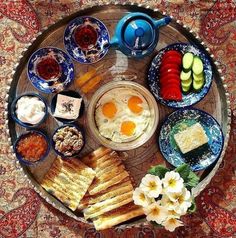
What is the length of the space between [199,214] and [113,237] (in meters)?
0.48

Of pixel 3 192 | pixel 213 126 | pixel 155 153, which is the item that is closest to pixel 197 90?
pixel 213 126

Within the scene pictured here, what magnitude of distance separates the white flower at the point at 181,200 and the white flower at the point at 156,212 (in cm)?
6

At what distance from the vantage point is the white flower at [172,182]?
98.6 inches

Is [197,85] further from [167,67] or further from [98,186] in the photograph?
[98,186]

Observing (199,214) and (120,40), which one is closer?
(120,40)

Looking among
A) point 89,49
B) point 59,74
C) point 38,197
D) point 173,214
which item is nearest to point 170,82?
point 89,49

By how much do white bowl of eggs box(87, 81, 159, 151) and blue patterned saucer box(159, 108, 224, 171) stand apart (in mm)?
83

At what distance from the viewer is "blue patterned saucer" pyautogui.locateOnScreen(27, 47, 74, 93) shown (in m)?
2.76

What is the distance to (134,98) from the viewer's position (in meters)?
2.80

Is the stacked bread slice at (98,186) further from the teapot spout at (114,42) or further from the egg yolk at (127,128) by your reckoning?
the teapot spout at (114,42)

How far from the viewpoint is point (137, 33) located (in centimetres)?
258

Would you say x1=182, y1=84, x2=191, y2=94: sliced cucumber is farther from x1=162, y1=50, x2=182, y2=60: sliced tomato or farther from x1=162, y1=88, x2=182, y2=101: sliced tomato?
x1=162, y1=50, x2=182, y2=60: sliced tomato

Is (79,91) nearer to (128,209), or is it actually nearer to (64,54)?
(64,54)

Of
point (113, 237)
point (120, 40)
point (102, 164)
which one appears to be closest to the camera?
point (120, 40)
